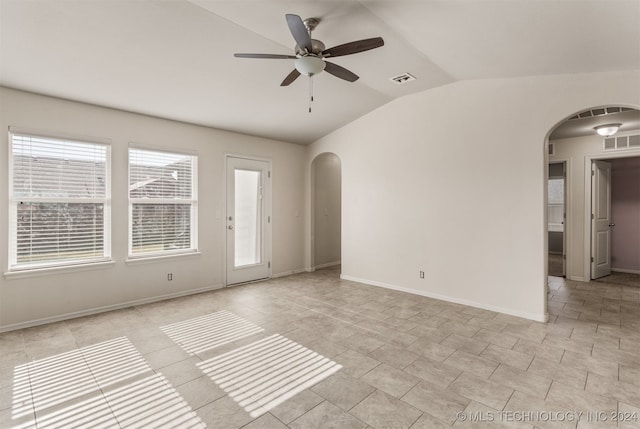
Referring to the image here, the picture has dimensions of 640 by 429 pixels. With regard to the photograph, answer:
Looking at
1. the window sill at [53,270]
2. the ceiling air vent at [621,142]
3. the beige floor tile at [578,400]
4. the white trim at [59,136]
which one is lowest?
the beige floor tile at [578,400]

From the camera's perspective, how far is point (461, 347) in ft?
10.0

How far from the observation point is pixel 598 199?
5598 millimetres

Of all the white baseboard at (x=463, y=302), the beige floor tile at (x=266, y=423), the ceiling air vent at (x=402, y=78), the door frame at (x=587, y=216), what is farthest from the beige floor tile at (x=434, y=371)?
the door frame at (x=587, y=216)

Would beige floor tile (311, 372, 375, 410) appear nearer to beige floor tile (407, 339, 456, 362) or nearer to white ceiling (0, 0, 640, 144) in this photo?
beige floor tile (407, 339, 456, 362)

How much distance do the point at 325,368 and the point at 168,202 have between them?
3372 mm

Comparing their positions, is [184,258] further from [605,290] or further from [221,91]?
[605,290]

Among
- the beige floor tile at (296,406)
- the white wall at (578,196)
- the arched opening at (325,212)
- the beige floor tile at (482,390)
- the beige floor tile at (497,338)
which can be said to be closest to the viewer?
the beige floor tile at (296,406)

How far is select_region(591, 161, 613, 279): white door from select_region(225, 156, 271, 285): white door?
5.79 meters

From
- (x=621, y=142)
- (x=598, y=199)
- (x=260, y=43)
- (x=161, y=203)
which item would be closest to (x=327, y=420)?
(x=260, y=43)

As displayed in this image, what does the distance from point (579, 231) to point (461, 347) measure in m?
4.30

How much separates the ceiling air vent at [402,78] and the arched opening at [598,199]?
8.65ft

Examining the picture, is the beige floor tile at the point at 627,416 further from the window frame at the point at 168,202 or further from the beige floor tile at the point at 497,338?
the window frame at the point at 168,202

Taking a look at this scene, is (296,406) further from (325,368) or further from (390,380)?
(390,380)

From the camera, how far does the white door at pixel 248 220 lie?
5.38m
